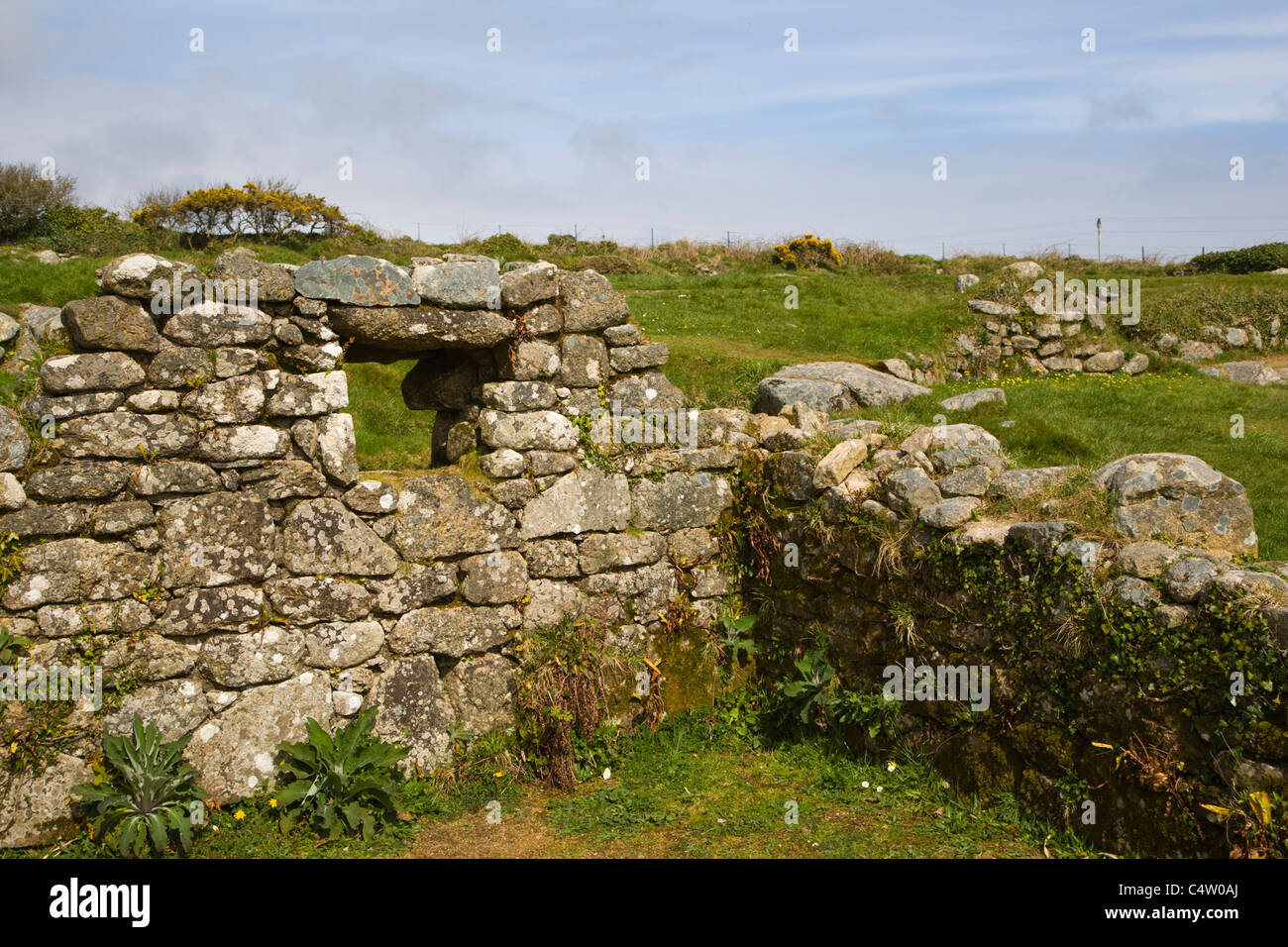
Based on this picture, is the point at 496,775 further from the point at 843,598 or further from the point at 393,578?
the point at 843,598

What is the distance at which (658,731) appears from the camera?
21.2 ft

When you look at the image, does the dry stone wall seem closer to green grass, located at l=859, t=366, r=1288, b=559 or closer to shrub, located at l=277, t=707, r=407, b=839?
shrub, located at l=277, t=707, r=407, b=839

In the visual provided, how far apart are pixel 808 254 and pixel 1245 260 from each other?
36.5 feet

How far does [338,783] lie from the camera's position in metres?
5.17

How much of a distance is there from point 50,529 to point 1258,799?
596 centimetres

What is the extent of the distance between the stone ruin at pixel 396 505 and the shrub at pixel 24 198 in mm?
19187

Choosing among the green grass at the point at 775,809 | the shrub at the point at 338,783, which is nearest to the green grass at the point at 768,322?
the green grass at the point at 775,809

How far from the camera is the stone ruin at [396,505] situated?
4863 millimetres

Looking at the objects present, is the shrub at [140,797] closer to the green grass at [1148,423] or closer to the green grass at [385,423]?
the green grass at [385,423]

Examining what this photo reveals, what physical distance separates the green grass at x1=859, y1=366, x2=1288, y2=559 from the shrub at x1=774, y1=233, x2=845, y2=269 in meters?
11.8

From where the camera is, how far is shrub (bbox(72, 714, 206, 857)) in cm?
468
